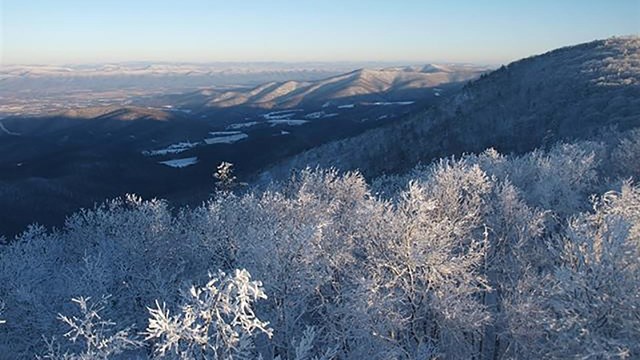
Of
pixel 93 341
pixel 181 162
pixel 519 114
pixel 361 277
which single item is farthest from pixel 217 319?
pixel 181 162

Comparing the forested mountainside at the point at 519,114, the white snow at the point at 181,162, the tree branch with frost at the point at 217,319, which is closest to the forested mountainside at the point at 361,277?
the tree branch with frost at the point at 217,319

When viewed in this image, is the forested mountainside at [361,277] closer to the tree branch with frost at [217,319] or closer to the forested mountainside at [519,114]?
the tree branch with frost at [217,319]

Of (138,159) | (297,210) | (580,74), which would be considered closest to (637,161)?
(297,210)

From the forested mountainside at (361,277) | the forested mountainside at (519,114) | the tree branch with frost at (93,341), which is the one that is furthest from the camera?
the forested mountainside at (519,114)

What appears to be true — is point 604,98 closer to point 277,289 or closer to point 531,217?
point 531,217

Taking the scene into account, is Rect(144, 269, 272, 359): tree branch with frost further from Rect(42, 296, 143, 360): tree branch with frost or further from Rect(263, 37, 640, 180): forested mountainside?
Rect(263, 37, 640, 180): forested mountainside

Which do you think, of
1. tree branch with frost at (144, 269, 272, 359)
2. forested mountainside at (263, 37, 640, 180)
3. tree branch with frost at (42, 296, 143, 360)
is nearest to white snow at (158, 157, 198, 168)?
forested mountainside at (263, 37, 640, 180)
